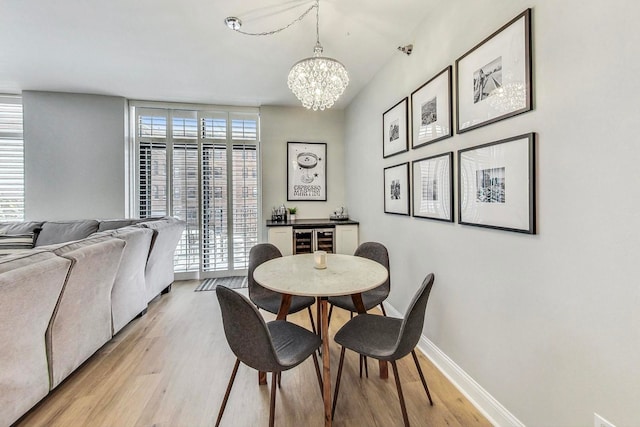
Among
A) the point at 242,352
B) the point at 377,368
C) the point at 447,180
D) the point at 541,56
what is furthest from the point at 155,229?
the point at 541,56

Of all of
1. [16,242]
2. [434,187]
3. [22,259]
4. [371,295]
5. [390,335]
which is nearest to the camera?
[22,259]

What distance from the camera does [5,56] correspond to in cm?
277

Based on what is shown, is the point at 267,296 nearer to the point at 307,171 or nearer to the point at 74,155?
the point at 307,171

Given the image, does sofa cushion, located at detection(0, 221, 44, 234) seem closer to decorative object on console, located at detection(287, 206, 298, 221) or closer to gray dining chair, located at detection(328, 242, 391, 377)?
decorative object on console, located at detection(287, 206, 298, 221)

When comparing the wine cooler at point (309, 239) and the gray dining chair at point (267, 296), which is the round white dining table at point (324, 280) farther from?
the wine cooler at point (309, 239)

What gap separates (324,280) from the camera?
1.64 m

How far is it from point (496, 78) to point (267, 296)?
224 cm

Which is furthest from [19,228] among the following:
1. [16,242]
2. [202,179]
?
[202,179]

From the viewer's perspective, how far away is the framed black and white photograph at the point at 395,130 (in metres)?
2.46

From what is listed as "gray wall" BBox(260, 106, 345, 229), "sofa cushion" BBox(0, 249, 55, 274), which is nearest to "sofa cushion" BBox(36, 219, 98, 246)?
"sofa cushion" BBox(0, 249, 55, 274)

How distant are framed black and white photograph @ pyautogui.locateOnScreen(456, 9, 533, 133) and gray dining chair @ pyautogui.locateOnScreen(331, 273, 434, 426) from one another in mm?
1019

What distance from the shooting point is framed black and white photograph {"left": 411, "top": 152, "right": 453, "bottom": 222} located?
189cm

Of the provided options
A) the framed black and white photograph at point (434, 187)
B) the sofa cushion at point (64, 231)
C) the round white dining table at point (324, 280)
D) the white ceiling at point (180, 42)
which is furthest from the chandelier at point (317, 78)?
the sofa cushion at point (64, 231)

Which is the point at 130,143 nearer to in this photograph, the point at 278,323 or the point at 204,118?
the point at 204,118
